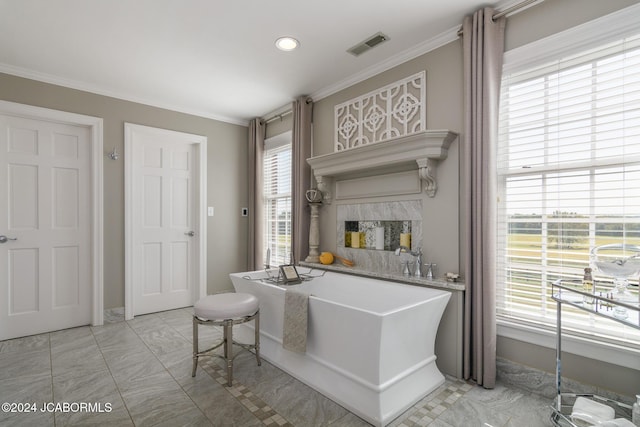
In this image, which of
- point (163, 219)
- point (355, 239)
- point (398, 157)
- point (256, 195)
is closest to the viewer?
point (398, 157)

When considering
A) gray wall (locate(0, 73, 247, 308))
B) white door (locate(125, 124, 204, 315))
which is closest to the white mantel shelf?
gray wall (locate(0, 73, 247, 308))

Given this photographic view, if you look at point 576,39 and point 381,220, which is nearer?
point 576,39

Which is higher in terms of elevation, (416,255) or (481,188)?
(481,188)

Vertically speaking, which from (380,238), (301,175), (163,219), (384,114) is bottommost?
(380,238)

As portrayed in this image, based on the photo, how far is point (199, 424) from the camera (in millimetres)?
1816

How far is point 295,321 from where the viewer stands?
2.29 metres

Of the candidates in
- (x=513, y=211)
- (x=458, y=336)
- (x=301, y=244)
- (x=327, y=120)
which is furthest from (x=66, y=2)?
(x=458, y=336)

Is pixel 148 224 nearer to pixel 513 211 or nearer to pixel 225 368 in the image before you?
pixel 225 368

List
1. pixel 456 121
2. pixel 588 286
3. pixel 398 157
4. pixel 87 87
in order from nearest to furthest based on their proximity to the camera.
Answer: pixel 588 286 → pixel 456 121 → pixel 398 157 → pixel 87 87

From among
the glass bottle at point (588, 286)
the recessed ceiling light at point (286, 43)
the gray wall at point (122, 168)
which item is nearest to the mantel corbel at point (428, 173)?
the glass bottle at point (588, 286)

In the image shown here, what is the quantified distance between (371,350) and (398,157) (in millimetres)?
1478

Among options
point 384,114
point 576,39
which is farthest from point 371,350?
point 576,39

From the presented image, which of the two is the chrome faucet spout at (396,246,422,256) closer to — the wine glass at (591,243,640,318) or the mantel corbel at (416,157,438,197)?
the mantel corbel at (416,157,438,197)

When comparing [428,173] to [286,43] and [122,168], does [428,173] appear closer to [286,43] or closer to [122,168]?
[286,43]
